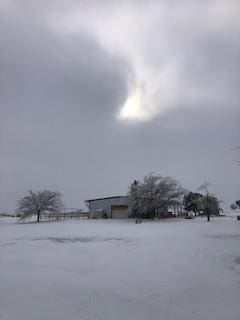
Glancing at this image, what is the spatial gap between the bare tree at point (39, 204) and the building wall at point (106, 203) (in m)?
11.8

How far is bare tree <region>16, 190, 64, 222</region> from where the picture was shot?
190ft

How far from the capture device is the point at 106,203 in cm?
7119

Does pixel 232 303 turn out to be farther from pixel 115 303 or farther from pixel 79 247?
pixel 79 247

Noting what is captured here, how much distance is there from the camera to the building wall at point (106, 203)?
223ft

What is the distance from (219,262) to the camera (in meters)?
13.3

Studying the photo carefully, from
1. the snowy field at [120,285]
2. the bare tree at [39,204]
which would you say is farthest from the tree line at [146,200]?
the snowy field at [120,285]

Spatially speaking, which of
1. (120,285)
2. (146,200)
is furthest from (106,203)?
(120,285)

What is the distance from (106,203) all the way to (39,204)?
16.4 meters

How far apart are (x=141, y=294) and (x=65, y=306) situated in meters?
1.95

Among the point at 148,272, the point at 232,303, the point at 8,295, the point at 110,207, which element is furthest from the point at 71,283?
the point at 110,207

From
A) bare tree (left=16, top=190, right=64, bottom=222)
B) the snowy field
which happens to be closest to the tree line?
bare tree (left=16, top=190, right=64, bottom=222)

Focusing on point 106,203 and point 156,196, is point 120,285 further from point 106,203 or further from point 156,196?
point 106,203

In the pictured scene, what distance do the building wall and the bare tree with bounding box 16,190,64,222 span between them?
11.8 metres

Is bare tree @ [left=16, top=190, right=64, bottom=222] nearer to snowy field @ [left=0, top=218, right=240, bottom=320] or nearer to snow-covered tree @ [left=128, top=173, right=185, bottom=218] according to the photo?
snow-covered tree @ [left=128, top=173, right=185, bottom=218]
